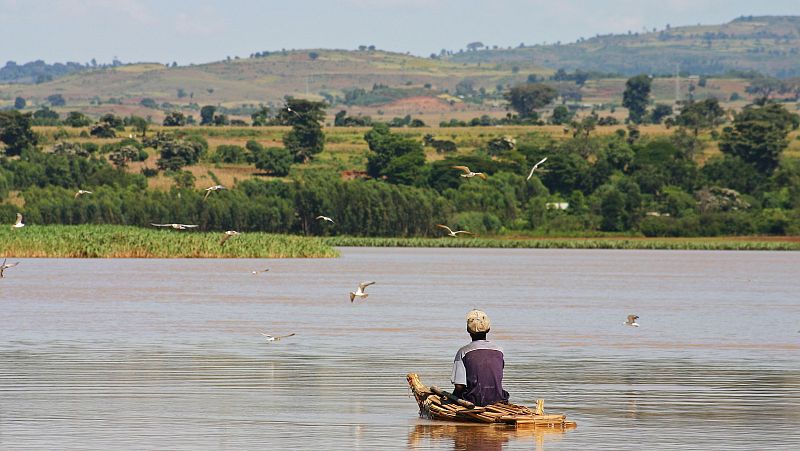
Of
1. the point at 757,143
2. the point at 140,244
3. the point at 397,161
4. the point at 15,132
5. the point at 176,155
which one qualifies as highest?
the point at 140,244

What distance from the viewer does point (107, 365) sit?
32500 mm

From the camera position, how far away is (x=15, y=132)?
191m

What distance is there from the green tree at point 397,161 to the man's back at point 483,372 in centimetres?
14561

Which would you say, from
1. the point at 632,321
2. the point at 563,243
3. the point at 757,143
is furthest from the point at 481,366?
the point at 757,143

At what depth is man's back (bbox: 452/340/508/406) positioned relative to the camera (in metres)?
23.1

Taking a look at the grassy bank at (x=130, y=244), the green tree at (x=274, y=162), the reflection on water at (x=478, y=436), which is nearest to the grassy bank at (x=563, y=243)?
the grassy bank at (x=130, y=244)

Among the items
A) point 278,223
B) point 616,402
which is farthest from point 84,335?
point 278,223

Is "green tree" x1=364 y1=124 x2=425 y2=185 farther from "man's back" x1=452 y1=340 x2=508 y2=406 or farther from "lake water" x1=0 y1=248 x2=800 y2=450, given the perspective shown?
"man's back" x1=452 y1=340 x2=508 y2=406

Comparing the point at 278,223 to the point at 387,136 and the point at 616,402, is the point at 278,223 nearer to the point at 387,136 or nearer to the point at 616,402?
Result: the point at 387,136

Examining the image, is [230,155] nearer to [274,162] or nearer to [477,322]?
[274,162]

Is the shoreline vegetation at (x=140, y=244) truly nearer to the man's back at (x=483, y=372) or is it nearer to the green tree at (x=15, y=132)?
the man's back at (x=483, y=372)

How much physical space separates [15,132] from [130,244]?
104 meters

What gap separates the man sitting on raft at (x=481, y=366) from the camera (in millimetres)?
23109

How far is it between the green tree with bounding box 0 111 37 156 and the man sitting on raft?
17304cm
